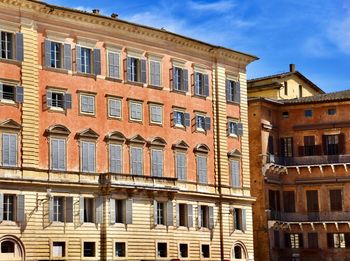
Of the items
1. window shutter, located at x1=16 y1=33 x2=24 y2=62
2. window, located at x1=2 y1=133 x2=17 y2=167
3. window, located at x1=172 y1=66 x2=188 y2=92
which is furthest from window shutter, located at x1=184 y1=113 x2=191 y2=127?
window, located at x1=2 y1=133 x2=17 y2=167

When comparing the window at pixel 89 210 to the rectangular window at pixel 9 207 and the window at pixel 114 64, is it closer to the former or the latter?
the rectangular window at pixel 9 207

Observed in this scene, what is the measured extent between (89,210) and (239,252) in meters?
15.8

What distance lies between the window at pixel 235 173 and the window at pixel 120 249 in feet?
42.9

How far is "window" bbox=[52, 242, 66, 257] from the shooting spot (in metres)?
52.6

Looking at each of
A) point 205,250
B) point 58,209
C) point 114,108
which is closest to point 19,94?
point 58,209

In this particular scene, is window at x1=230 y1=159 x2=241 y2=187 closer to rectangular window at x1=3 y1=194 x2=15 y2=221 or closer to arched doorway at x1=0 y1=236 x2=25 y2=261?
arched doorway at x1=0 y1=236 x2=25 y2=261

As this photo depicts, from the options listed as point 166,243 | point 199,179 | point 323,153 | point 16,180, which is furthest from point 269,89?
point 16,180

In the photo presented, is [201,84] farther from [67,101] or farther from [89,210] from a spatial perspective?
[89,210]

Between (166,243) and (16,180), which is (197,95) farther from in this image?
(16,180)

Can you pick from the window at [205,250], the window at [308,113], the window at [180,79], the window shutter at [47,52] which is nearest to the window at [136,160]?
the window at [180,79]

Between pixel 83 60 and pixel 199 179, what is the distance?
13525mm

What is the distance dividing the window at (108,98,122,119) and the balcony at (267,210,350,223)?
19.9 m

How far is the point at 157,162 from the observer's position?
59781 millimetres

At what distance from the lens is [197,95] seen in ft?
210
